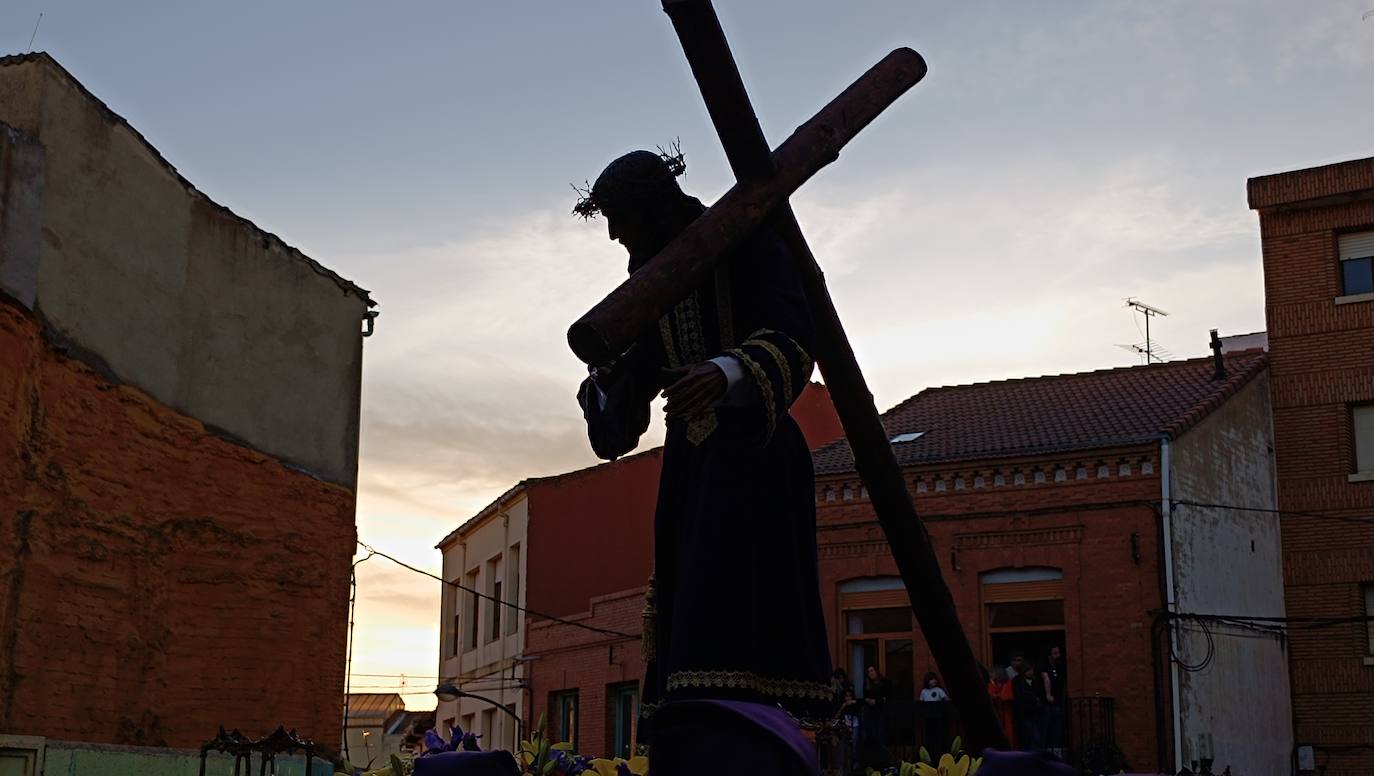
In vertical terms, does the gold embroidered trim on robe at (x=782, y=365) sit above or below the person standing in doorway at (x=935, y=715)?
above

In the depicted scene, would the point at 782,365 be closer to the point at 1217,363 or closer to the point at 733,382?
the point at 733,382

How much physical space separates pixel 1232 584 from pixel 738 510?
87.2 feet

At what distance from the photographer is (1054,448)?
27781mm

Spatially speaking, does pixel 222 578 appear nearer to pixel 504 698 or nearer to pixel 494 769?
pixel 494 769

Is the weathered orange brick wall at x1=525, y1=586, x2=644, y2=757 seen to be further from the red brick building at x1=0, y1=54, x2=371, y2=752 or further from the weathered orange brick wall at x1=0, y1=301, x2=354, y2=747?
the weathered orange brick wall at x1=0, y1=301, x2=354, y2=747

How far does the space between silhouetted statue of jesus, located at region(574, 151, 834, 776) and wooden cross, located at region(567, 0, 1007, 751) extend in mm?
184

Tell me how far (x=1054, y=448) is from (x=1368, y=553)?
6563 millimetres

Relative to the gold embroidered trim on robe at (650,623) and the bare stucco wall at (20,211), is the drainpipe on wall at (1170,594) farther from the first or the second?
the gold embroidered trim on robe at (650,623)

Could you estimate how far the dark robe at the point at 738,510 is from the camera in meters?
3.69

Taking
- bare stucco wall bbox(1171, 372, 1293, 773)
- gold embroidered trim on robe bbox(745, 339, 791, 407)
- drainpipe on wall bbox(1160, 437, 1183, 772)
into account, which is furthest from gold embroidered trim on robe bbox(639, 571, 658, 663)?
drainpipe on wall bbox(1160, 437, 1183, 772)

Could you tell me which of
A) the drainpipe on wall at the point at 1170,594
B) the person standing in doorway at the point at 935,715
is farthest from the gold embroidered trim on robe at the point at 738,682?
the drainpipe on wall at the point at 1170,594

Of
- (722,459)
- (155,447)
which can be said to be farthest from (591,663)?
(722,459)

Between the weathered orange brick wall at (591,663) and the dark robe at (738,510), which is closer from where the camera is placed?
the dark robe at (738,510)

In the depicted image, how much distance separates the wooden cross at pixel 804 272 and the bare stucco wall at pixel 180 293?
1347 cm
